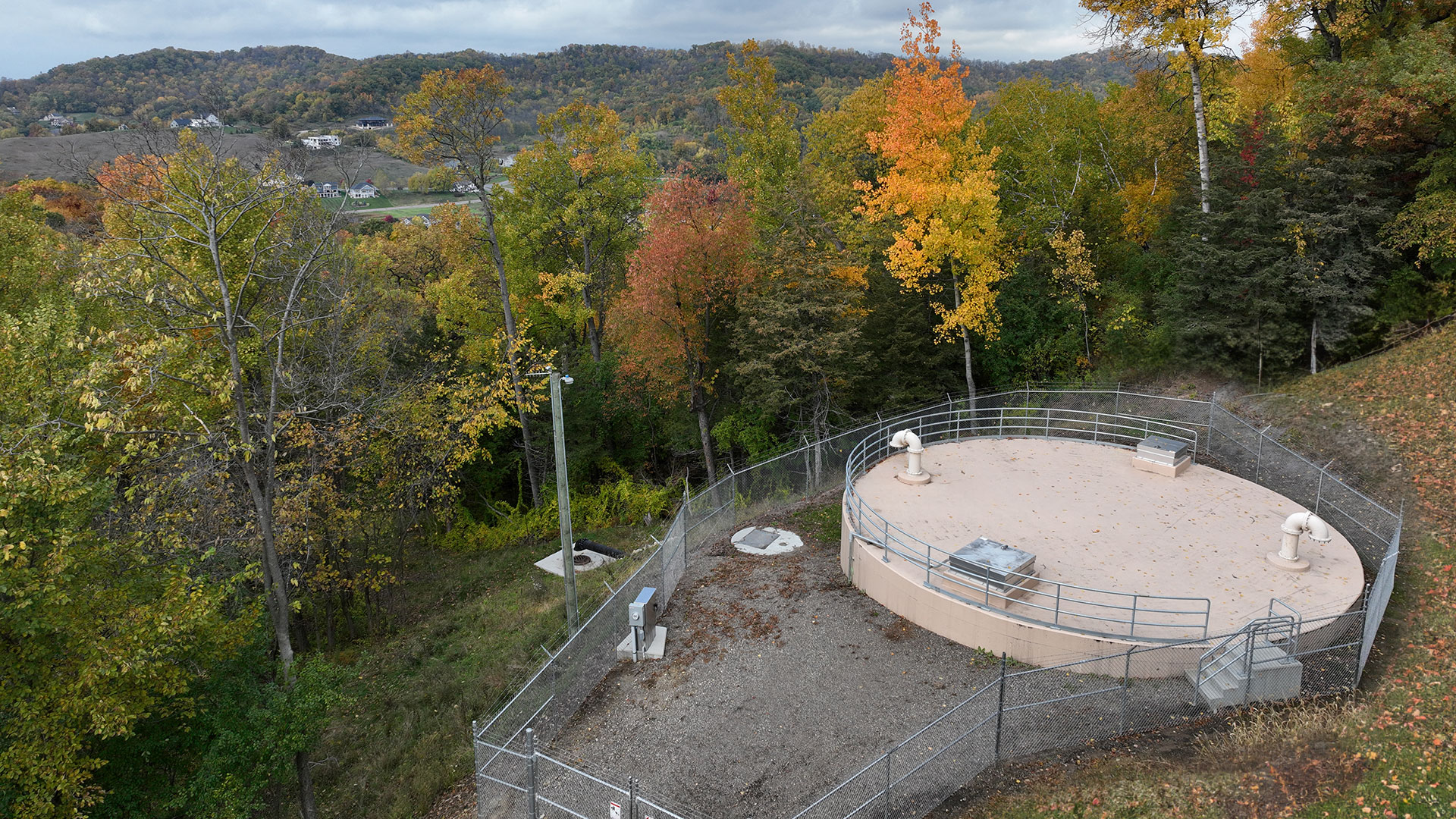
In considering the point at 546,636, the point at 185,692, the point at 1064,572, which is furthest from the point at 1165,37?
the point at 185,692

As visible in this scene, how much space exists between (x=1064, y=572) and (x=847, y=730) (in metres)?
5.62

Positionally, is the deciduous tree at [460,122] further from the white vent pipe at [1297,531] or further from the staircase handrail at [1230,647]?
the white vent pipe at [1297,531]

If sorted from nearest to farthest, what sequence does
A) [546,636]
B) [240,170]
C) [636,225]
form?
[546,636], [240,170], [636,225]

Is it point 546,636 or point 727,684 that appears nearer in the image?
point 727,684

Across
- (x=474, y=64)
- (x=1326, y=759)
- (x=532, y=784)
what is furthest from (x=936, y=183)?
(x=474, y=64)

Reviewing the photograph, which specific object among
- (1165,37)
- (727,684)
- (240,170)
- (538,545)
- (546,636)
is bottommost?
(538,545)

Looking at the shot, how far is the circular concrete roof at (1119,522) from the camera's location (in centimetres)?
1408

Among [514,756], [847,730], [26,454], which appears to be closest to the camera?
[26,454]

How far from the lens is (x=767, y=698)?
44.2ft

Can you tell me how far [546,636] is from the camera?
18906 mm

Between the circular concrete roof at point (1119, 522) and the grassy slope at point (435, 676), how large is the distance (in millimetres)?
8709

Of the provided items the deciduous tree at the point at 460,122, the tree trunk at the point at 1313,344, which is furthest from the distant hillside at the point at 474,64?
the tree trunk at the point at 1313,344

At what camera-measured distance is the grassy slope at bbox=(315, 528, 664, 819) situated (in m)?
14.5

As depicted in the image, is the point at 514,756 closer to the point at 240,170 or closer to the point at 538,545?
the point at 538,545
